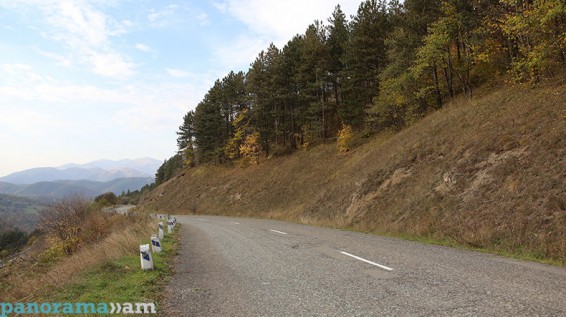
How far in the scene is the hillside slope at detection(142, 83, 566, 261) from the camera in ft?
37.8

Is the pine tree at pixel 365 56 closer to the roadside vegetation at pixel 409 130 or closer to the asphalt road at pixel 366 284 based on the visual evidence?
the roadside vegetation at pixel 409 130

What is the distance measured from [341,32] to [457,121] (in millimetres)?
23958

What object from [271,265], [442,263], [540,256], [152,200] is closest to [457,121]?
[540,256]

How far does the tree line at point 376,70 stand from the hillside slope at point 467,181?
258 cm

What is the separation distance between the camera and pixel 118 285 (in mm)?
7582

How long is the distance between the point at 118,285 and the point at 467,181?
14550 mm

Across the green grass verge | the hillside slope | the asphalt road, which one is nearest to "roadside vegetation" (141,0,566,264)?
the hillside slope

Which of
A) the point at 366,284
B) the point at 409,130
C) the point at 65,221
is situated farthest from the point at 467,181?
the point at 65,221

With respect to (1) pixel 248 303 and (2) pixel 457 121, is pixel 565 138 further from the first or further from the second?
(1) pixel 248 303

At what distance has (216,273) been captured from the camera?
29.5ft

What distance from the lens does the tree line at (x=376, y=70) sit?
1959cm

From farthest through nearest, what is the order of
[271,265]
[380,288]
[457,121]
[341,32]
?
1. [341,32]
2. [457,121]
3. [271,265]
4. [380,288]

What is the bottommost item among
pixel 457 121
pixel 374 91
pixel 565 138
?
pixel 565 138

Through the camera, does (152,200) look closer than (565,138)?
No
